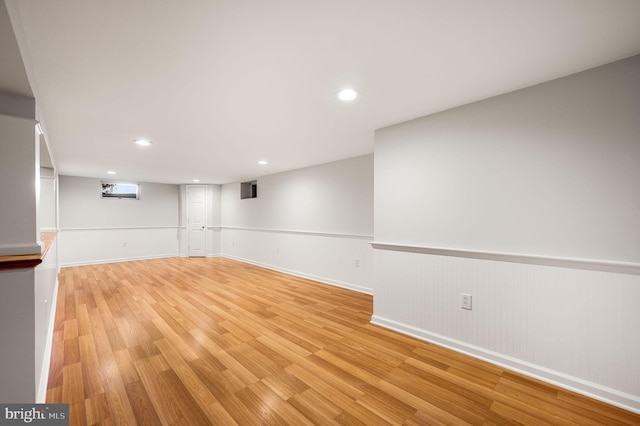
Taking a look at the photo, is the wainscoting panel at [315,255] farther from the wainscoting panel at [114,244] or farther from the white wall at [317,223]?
the wainscoting panel at [114,244]

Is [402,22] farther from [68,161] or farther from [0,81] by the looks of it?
[68,161]

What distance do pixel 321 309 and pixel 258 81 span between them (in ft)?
9.17

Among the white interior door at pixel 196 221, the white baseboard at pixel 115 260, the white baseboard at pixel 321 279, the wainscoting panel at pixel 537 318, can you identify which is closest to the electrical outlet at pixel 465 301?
the wainscoting panel at pixel 537 318

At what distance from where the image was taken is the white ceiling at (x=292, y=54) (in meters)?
1.25

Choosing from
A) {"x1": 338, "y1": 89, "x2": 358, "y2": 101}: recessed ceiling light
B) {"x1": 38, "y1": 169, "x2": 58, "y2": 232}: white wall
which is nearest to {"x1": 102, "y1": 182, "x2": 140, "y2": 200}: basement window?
{"x1": 38, "y1": 169, "x2": 58, "y2": 232}: white wall

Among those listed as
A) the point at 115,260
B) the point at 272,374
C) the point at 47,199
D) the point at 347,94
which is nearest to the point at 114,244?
the point at 115,260

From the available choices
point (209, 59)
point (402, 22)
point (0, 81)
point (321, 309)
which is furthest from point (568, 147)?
point (0, 81)

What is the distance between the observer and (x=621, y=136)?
5.56 ft

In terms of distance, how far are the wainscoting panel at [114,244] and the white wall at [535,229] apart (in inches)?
300

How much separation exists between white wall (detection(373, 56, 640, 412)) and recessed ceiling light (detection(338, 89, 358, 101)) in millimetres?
874

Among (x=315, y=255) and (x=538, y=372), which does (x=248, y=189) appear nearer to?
(x=315, y=255)

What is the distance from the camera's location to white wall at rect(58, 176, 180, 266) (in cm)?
648

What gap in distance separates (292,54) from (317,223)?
3.71 meters

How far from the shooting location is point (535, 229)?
2.00 meters
